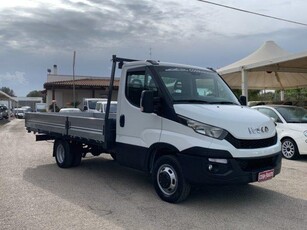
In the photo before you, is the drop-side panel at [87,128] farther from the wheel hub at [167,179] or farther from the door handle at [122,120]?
the wheel hub at [167,179]

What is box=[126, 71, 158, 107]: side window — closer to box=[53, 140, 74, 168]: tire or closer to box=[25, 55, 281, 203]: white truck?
box=[25, 55, 281, 203]: white truck

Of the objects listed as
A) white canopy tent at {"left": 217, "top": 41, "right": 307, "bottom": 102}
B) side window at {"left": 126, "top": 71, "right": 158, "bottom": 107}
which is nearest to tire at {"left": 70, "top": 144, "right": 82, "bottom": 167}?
side window at {"left": 126, "top": 71, "right": 158, "bottom": 107}

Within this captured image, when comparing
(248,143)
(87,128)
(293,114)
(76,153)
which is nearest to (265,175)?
Result: (248,143)

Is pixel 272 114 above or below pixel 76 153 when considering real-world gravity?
above

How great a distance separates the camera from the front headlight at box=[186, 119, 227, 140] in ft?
18.4

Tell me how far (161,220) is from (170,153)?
1259 millimetres

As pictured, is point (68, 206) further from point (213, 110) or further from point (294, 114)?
point (294, 114)

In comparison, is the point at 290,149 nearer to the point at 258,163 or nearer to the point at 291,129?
the point at 291,129

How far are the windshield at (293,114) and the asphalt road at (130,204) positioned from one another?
2.68 metres

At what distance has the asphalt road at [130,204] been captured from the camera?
5.20 metres

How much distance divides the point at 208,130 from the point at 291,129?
5.96 m

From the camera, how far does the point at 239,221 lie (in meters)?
5.29

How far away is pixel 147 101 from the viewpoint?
6039mm

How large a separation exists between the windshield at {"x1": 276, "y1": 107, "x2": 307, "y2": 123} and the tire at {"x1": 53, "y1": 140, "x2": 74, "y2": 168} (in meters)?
6.41
